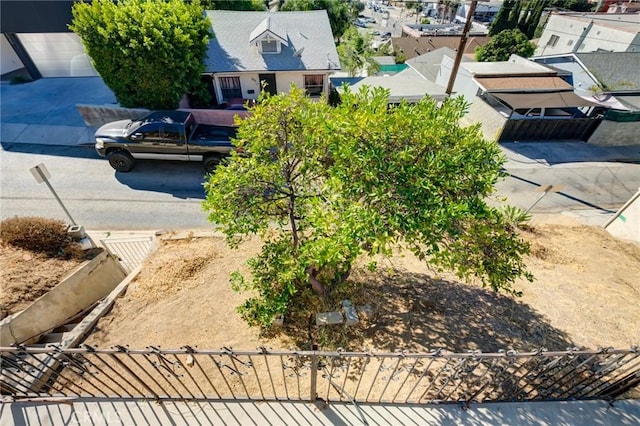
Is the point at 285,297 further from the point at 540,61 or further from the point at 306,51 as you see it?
the point at 540,61

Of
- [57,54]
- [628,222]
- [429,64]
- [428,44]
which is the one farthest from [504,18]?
[57,54]

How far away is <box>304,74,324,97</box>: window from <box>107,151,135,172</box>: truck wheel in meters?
10.2

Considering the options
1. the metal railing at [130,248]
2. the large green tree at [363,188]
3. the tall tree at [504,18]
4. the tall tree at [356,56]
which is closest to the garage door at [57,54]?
the metal railing at [130,248]

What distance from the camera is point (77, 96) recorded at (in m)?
16.9

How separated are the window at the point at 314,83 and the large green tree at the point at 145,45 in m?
5.80

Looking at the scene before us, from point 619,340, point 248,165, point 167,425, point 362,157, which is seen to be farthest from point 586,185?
point 167,425

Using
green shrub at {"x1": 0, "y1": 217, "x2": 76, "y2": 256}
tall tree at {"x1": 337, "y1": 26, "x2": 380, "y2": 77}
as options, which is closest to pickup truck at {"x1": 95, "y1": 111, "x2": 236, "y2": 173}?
green shrub at {"x1": 0, "y1": 217, "x2": 76, "y2": 256}

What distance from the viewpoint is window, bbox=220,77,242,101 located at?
17.0m

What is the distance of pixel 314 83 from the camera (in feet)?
58.3

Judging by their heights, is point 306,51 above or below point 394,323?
above

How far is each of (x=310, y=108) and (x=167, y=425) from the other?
210 inches

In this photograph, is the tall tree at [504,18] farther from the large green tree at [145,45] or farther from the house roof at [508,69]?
the large green tree at [145,45]

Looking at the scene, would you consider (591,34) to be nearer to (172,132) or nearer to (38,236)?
(172,132)

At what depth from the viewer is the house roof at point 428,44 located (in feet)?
125
